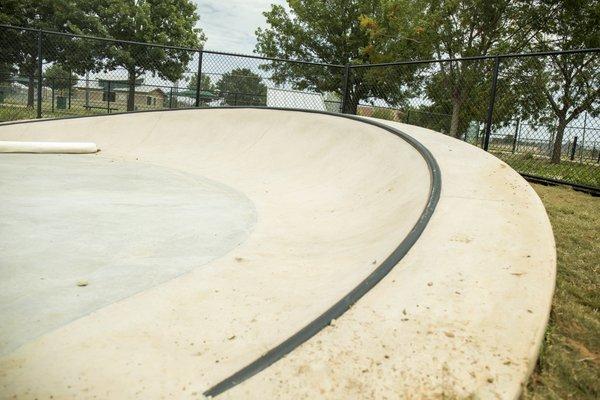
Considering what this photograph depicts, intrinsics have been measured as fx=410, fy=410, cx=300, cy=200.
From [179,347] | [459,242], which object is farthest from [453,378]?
[179,347]

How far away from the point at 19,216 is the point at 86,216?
522 millimetres

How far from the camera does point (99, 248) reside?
3049 millimetres

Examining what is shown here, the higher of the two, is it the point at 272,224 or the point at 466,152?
the point at 466,152

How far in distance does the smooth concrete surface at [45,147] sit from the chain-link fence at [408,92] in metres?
3.78

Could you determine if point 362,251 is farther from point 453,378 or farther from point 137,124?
point 137,124

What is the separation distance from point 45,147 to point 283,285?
654 cm

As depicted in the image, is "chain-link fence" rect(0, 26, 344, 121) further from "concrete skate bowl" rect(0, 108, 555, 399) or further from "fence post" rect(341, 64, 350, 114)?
"concrete skate bowl" rect(0, 108, 555, 399)

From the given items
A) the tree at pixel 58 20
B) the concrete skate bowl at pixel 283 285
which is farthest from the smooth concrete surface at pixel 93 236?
the tree at pixel 58 20

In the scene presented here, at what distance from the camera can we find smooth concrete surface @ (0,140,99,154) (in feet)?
22.8

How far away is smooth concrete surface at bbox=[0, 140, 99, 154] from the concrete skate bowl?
2241mm

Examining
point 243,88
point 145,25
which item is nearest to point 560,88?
point 243,88

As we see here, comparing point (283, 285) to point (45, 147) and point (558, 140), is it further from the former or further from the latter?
point (558, 140)

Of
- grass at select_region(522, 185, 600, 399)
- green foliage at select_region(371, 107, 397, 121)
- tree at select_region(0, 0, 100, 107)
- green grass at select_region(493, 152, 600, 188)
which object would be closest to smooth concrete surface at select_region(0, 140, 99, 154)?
grass at select_region(522, 185, 600, 399)

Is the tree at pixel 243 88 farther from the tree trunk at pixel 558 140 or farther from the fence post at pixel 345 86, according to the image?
the tree trunk at pixel 558 140
